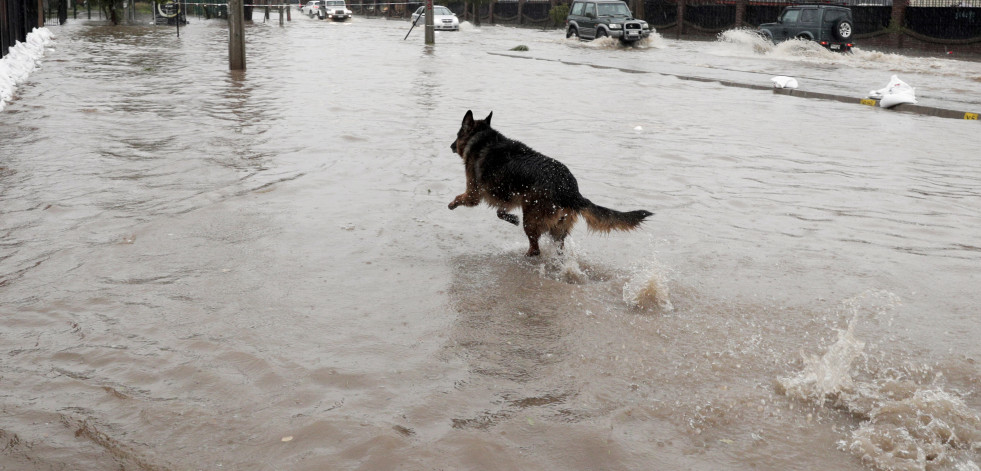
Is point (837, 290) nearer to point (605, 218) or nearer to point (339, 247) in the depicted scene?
point (605, 218)

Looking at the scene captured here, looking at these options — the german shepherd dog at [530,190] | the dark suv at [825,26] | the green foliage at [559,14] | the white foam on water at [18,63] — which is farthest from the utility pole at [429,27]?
the german shepherd dog at [530,190]

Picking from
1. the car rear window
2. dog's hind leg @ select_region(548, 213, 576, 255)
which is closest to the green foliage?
the car rear window

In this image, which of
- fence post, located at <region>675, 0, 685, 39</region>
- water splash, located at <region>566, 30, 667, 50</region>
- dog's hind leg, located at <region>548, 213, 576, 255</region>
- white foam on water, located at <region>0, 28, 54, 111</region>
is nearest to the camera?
dog's hind leg, located at <region>548, 213, 576, 255</region>

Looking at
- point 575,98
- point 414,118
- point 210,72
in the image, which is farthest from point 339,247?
point 210,72

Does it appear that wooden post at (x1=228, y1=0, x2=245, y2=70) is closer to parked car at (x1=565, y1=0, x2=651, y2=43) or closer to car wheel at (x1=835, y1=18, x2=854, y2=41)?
parked car at (x1=565, y1=0, x2=651, y2=43)

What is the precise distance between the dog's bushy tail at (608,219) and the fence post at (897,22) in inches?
1333

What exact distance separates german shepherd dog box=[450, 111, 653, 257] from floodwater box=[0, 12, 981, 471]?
0.32 metres

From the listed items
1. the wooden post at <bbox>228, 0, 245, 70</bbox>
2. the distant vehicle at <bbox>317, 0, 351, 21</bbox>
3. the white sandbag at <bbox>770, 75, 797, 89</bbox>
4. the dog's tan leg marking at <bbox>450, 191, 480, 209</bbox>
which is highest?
the distant vehicle at <bbox>317, 0, 351, 21</bbox>

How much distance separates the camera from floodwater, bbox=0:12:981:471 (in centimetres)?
355

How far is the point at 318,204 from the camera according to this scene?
7.42 meters

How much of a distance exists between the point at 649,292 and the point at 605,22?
1188 inches

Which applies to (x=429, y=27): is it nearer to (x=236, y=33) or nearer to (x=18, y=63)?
(x=236, y=33)

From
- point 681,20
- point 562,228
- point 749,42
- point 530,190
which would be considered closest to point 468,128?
point 530,190

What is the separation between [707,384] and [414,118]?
929 cm
